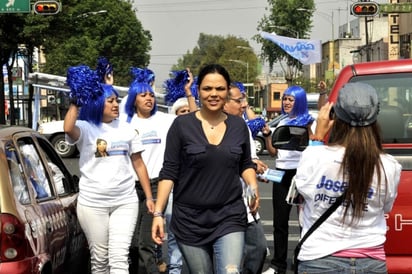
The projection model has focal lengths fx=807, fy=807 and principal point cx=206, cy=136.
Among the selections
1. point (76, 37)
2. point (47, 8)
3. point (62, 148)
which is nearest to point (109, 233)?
point (47, 8)

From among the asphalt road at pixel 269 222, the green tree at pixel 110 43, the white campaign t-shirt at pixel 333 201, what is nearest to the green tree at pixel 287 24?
the green tree at pixel 110 43

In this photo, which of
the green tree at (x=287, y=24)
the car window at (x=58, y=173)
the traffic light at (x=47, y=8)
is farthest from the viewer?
the green tree at (x=287, y=24)

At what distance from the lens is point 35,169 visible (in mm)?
5746

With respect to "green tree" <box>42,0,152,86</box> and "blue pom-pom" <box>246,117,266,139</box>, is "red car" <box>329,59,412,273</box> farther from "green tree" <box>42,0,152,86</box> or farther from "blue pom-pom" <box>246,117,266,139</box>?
"green tree" <box>42,0,152,86</box>

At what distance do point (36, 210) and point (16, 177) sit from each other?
247mm

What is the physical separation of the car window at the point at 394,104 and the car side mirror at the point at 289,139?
0.52 m

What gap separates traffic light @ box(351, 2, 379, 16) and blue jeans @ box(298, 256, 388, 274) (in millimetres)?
21412

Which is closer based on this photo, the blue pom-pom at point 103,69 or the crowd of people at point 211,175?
the crowd of people at point 211,175

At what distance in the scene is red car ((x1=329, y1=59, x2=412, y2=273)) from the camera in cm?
507

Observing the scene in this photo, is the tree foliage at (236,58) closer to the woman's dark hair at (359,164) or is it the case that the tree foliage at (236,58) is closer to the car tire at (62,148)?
the car tire at (62,148)

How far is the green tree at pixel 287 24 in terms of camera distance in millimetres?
78312

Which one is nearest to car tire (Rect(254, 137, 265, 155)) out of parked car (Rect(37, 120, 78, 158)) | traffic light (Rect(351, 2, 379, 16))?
traffic light (Rect(351, 2, 379, 16))

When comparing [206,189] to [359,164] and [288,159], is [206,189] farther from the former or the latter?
[288,159]

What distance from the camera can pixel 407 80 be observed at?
5.44 meters
